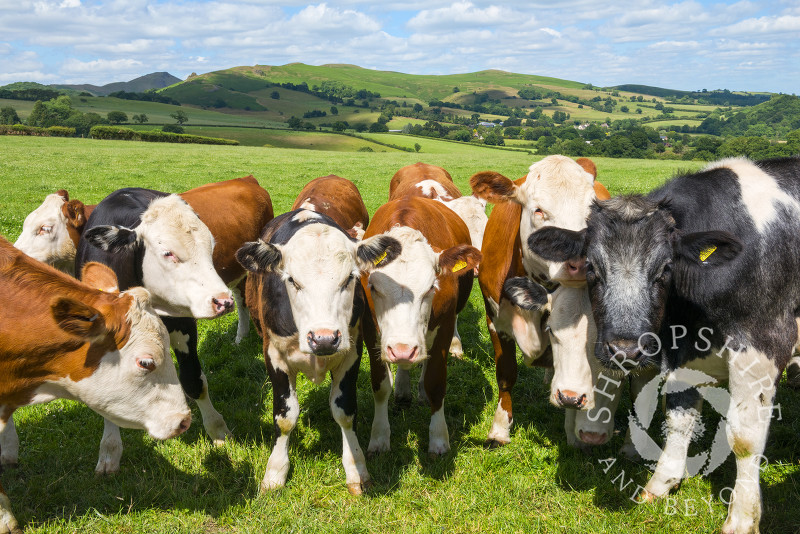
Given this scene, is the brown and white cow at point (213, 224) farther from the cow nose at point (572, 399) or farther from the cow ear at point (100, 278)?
the cow nose at point (572, 399)

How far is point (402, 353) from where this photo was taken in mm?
4137

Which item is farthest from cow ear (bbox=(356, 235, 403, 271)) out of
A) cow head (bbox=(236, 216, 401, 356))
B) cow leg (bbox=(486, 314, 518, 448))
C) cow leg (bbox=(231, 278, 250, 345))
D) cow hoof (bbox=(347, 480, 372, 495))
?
cow leg (bbox=(231, 278, 250, 345))

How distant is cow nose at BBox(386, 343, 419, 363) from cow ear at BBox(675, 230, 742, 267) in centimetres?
196

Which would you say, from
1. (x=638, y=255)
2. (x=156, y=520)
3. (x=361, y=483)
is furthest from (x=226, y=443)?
Result: (x=638, y=255)

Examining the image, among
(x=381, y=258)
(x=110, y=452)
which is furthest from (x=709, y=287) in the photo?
(x=110, y=452)

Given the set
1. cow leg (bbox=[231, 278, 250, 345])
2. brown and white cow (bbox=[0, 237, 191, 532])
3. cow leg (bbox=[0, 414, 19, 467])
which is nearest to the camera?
brown and white cow (bbox=[0, 237, 191, 532])

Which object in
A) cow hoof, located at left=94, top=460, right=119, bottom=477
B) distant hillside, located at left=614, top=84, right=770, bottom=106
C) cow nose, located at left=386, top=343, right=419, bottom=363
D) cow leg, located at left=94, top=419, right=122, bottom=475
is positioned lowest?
distant hillside, located at left=614, top=84, right=770, bottom=106

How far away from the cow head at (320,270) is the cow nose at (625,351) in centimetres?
172

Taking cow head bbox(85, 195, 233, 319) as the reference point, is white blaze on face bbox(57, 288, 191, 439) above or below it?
below

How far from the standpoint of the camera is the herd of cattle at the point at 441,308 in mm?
3707

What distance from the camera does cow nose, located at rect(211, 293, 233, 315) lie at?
4602 mm

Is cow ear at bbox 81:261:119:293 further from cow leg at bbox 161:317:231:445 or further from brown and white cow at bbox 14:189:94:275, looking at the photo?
brown and white cow at bbox 14:189:94:275

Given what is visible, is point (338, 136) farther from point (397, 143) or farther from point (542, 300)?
point (542, 300)

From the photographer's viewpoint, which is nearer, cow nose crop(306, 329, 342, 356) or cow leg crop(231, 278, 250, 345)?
cow nose crop(306, 329, 342, 356)
